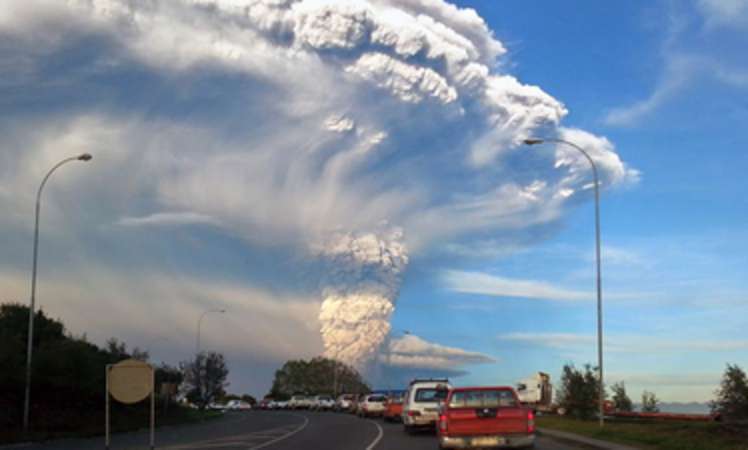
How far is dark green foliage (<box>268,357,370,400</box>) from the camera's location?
14918 cm

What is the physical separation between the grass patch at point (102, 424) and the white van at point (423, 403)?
529 inches

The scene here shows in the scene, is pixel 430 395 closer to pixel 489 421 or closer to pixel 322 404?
pixel 489 421

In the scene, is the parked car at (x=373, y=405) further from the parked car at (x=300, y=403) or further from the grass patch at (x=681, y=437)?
the parked car at (x=300, y=403)

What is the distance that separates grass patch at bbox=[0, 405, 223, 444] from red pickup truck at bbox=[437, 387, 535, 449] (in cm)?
1794

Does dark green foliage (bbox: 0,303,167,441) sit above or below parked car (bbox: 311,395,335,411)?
above

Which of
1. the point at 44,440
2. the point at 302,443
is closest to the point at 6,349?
the point at 44,440

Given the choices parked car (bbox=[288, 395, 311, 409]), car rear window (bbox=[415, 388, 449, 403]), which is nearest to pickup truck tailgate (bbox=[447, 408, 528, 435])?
car rear window (bbox=[415, 388, 449, 403])

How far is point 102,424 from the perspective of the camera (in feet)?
122

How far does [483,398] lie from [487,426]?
1548mm

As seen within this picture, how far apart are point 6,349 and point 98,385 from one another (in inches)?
265

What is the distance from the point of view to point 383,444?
82.0ft

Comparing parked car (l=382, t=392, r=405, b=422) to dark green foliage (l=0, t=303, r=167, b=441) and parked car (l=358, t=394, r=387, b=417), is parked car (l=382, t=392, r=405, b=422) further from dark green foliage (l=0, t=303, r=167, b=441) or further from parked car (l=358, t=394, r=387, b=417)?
dark green foliage (l=0, t=303, r=167, b=441)

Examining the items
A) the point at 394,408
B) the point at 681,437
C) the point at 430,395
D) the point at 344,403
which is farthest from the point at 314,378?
the point at 681,437

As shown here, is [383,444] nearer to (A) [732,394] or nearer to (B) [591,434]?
(B) [591,434]
